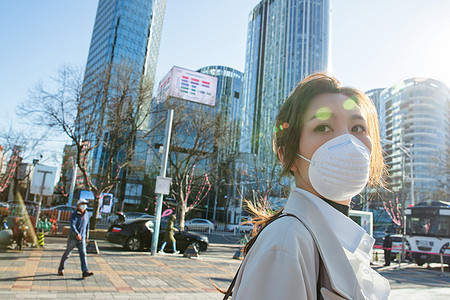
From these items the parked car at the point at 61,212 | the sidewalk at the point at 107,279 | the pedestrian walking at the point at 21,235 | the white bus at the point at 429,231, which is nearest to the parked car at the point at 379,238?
the white bus at the point at 429,231

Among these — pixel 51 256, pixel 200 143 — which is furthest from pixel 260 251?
pixel 200 143

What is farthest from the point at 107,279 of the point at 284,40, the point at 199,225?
the point at 284,40

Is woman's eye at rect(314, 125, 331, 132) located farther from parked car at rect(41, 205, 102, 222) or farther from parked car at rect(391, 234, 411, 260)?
parked car at rect(41, 205, 102, 222)

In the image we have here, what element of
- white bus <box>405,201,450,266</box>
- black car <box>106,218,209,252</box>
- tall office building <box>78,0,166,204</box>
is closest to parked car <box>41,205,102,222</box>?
black car <box>106,218,209,252</box>

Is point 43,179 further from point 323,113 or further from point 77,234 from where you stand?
point 323,113

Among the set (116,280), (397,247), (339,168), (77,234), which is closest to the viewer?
(339,168)

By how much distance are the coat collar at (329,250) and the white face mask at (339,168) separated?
0.19 metres

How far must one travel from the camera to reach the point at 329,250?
941 millimetres

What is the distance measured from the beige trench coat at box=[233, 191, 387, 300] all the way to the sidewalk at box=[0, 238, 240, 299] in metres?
5.49

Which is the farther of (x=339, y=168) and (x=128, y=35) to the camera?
(x=128, y=35)

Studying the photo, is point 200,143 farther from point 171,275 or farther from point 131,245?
point 171,275

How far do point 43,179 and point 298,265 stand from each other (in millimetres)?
15007

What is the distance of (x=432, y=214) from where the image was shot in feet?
54.0

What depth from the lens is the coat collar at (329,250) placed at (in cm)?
89
